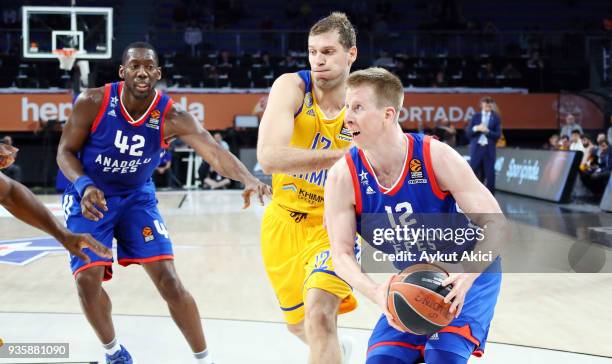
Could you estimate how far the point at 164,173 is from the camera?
17.9 m

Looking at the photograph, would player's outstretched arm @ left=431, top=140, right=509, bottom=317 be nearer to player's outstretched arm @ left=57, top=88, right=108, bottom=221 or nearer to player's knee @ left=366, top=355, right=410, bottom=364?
player's knee @ left=366, top=355, right=410, bottom=364

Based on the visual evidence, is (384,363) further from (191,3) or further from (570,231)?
(191,3)

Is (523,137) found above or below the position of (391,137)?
below

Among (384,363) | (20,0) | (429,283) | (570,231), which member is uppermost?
(20,0)

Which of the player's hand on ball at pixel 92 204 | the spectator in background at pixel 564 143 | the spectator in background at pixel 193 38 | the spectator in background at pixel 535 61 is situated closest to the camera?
the player's hand on ball at pixel 92 204

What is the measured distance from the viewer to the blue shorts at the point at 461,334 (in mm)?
2848

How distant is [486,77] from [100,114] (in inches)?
631

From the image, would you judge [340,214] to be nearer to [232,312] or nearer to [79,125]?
[79,125]

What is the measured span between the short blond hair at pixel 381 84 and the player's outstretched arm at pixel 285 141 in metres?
0.55

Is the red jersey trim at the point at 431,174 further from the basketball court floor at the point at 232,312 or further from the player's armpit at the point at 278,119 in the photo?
the basketball court floor at the point at 232,312

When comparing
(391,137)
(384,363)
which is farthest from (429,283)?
(391,137)

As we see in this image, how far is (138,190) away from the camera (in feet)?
15.1

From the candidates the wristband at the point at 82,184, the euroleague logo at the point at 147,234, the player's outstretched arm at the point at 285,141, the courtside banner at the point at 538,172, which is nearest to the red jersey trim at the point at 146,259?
the euroleague logo at the point at 147,234

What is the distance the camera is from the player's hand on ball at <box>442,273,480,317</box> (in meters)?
2.65
